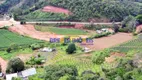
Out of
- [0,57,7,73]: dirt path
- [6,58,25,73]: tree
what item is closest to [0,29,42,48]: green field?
[0,57,7,73]: dirt path

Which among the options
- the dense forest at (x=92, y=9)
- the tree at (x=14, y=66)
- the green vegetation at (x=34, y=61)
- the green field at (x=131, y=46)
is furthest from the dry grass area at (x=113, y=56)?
the dense forest at (x=92, y=9)

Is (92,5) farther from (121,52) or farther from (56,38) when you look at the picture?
(121,52)

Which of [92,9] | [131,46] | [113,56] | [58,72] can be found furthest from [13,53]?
[92,9]

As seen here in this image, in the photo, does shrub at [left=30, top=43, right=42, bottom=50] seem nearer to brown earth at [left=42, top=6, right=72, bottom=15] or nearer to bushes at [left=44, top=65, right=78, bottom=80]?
bushes at [left=44, top=65, right=78, bottom=80]

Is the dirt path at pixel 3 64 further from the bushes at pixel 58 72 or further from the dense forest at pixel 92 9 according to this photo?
the dense forest at pixel 92 9

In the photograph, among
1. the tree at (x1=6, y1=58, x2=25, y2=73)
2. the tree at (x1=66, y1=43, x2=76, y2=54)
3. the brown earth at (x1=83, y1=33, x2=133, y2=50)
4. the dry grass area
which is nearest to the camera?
the tree at (x1=6, y1=58, x2=25, y2=73)

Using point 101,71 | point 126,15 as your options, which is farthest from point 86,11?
point 101,71

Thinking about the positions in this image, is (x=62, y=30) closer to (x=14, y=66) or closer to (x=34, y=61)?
(x=34, y=61)
